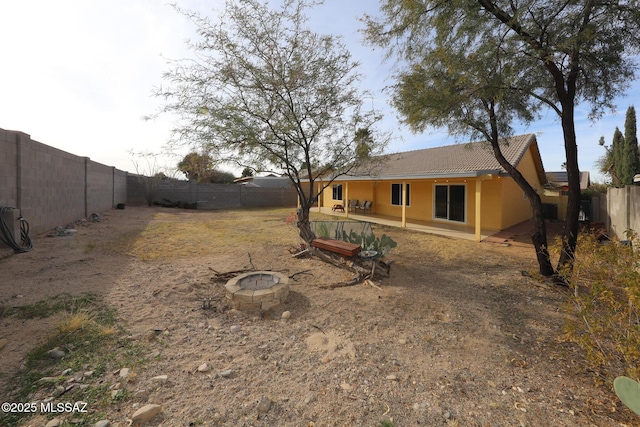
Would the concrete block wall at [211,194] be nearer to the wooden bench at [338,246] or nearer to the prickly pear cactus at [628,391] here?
the wooden bench at [338,246]

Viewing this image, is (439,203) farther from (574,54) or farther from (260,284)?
(260,284)

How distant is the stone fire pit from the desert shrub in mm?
3346

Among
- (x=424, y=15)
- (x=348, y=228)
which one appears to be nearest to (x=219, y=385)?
(x=348, y=228)

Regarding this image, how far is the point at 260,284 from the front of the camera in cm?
439

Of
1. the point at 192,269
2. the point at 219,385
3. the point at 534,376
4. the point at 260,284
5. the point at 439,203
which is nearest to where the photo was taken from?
the point at 219,385

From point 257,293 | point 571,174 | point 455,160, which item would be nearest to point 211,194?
point 455,160

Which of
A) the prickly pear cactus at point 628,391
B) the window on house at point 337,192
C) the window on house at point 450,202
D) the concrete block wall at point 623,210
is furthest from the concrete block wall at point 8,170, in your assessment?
the window on house at point 337,192

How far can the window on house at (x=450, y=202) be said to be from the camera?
11.8m

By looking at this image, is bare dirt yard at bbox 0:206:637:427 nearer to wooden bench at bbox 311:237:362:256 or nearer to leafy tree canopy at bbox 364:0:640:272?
wooden bench at bbox 311:237:362:256

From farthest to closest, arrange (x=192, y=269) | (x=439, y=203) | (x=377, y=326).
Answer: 1. (x=439, y=203)
2. (x=192, y=269)
3. (x=377, y=326)

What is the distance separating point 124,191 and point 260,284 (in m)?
18.7

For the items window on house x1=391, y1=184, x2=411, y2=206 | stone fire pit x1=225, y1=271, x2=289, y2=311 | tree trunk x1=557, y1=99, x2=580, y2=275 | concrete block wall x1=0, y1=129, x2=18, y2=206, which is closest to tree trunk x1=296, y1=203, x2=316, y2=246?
stone fire pit x1=225, y1=271, x2=289, y2=311

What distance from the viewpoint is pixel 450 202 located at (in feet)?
40.1

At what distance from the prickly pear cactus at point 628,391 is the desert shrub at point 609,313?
249mm
